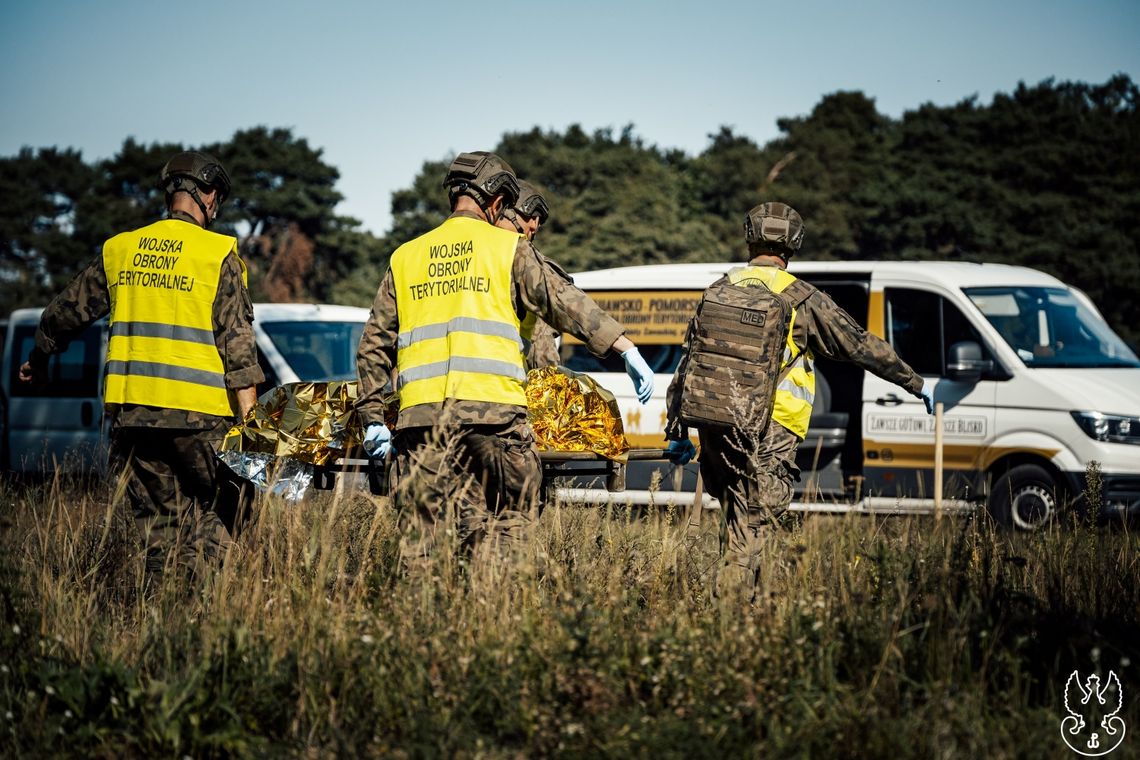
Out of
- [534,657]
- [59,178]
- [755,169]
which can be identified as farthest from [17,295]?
[534,657]

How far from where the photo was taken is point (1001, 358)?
9.09 meters

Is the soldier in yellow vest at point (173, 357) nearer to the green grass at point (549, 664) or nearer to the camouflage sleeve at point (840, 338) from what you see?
the green grass at point (549, 664)

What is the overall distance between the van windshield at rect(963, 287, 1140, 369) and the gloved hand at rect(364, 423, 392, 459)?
5503mm

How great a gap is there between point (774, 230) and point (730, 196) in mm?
40269

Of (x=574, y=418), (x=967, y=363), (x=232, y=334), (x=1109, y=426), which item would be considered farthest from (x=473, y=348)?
(x=1109, y=426)

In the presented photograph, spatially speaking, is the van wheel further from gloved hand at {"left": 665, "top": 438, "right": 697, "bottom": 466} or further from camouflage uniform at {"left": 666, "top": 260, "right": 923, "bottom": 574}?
gloved hand at {"left": 665, "top": 438, "right": 697, "bottom": 466}

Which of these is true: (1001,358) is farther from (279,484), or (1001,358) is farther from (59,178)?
(59,178)

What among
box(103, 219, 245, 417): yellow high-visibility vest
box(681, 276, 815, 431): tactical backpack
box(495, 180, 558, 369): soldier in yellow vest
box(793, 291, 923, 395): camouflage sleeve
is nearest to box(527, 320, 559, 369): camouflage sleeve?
box(495, 180, 558, 369): soldier in yellow vest

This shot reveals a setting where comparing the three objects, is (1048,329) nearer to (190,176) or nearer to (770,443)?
(770,443)

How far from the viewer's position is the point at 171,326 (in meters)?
5.45

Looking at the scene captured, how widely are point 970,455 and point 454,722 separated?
6225 mm

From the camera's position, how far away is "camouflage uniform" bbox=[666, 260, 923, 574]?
560cm

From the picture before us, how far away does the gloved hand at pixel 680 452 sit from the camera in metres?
5.88

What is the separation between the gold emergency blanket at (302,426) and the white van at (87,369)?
4.28 metres
